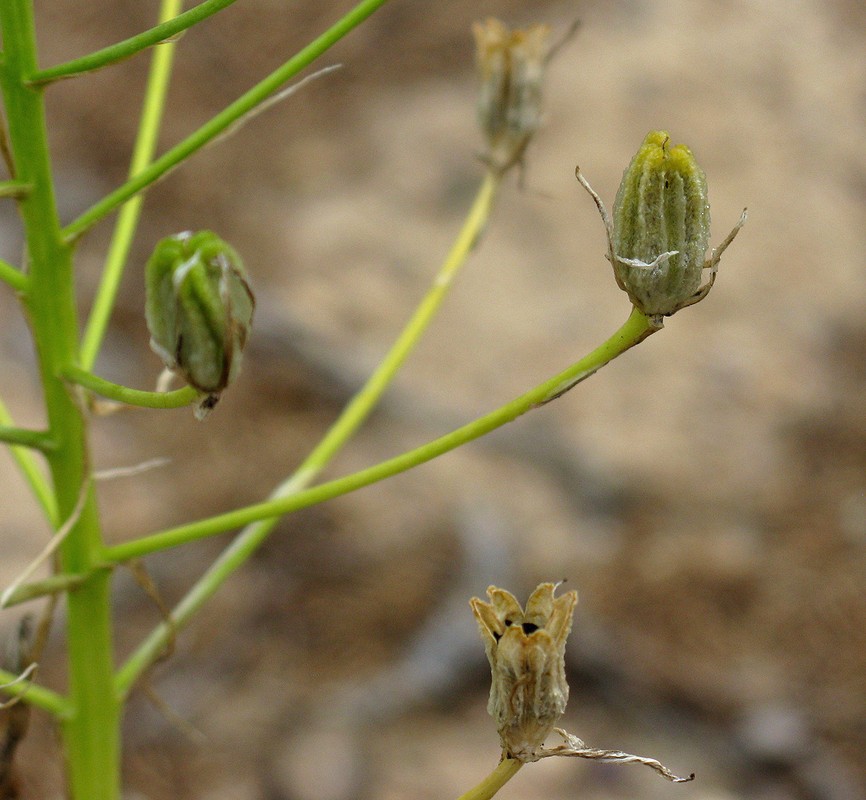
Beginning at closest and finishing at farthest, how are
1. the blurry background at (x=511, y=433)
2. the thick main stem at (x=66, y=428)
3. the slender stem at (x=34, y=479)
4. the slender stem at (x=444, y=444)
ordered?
1. the slender stem at (x=444, y=444)
2. the thick main stem at (x=66, y=428)
3. the slender stem at (x=34, y=479)
4. the blurry background at (x=511, y=433)

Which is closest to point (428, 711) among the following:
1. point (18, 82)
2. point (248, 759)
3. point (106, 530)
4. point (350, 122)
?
point (248, 759)

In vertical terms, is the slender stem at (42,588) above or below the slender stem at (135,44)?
below

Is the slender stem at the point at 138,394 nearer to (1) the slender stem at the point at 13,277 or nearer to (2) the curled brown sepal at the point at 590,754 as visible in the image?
(1) the slender stem at the point at 13,277

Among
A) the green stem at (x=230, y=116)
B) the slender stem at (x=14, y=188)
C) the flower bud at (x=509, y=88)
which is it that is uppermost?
the flower bud at (x=509, y=88)

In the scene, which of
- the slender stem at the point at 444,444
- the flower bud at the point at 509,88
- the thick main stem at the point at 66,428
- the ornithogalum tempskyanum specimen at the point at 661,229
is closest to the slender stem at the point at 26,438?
the thick main stem at the point at 66,428

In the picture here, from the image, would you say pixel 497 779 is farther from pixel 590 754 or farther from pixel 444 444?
pixel 444 444

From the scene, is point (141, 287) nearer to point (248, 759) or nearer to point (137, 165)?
point (248, 759)

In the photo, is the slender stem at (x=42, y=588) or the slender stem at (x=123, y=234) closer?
the slender stem at (x=42, y=588)
